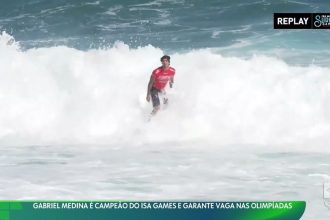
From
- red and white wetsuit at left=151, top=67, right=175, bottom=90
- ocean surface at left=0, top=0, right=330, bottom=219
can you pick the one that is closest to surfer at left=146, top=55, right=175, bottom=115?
red and white wetsuit at left=151, top=67, right=175, bottom=90

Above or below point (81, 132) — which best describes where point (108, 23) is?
above

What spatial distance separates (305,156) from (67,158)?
354 centimetres

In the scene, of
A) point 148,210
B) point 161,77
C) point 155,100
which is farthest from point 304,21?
point 148,210

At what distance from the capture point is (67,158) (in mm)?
10070

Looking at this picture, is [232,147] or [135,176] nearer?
[135,176]

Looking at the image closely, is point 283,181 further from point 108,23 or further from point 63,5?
point 63,5

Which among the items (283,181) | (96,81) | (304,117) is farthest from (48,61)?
(283,181)

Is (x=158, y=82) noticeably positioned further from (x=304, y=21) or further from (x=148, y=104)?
(x=304, y=21)

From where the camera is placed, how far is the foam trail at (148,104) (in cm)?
1134

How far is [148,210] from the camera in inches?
314

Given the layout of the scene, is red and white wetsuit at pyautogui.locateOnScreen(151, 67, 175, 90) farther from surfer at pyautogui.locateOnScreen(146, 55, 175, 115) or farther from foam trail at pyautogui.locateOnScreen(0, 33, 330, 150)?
foam trail at pyautogui.locateOnScreen(0, 33, 330, 150)

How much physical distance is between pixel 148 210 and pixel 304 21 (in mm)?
3802

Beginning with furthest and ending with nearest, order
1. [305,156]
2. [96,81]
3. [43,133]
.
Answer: [96,81]
[43,133]
[305,156]

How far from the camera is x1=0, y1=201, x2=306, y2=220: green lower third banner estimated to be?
7773 millimetres
